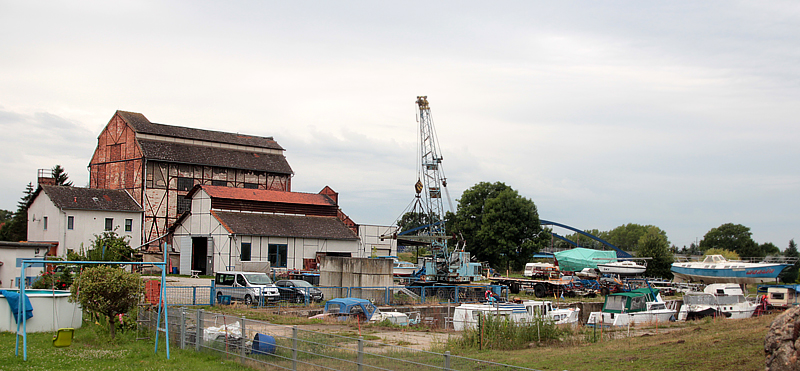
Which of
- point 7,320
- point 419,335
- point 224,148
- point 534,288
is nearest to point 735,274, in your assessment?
point 534,288

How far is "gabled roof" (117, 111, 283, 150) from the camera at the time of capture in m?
63.5

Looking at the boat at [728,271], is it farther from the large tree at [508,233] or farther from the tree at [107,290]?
the tree at [107,290]

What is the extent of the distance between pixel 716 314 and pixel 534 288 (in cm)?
1535

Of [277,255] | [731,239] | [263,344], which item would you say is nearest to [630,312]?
[263,344]

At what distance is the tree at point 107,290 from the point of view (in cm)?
1697

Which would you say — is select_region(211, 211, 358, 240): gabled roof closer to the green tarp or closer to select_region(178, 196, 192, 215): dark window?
select_region(178, 196, 192, 215): dark window

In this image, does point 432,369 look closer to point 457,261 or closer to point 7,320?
point 7,320

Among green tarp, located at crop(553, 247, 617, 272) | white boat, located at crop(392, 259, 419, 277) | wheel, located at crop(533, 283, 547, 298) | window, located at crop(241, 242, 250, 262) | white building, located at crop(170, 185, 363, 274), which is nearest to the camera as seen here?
wheel, located at crop(533, 283, 547, 298)

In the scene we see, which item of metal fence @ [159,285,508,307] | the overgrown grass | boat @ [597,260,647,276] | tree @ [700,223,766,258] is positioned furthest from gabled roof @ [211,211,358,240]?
tree @ [700,223,766,258]

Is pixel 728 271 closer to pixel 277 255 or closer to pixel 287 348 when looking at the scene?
pixel 277 255

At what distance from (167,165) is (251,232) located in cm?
1722

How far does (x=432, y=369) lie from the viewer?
10.8 metres

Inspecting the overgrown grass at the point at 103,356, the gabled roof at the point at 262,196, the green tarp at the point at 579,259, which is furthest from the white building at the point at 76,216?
the green tarp at the point at 579,259

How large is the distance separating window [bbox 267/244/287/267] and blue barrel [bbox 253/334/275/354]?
1457 inches
